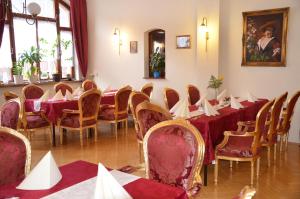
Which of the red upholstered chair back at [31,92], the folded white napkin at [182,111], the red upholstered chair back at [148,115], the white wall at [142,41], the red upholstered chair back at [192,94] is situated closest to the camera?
the red upholstered chair back at [148,115]

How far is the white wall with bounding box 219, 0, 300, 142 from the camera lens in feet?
17.3

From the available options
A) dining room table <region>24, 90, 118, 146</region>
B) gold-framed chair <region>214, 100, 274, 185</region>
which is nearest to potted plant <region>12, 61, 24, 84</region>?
dining room table <region>24, 90, 118, 146</region>

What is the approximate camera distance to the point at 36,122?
5234mm

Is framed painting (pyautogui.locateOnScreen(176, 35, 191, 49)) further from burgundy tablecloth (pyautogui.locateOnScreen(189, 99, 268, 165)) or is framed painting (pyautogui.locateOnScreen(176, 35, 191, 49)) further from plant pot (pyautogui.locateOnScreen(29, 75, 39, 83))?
plant pot (pyautogui.locateOnScreen(29, 75, 39, 83))

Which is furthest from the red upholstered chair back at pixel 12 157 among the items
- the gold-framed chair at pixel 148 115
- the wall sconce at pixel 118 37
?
the wall sconce at pixel 118 37

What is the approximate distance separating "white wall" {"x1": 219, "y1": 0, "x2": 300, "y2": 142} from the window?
14.3 feet

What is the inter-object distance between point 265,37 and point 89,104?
138 inches

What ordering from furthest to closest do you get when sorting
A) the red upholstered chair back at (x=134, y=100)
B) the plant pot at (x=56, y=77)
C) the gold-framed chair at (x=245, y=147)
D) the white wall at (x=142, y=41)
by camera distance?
the plant pot at (x=56, y=77) < the white wall at (x=142, y=41) < the red upholstered chair back at (x=134, y=100) < the gold-framed chair at (x=245, y=147)

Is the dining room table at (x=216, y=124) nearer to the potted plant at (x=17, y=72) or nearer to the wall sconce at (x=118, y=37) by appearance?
the wall sconce at (x=118, y=37)

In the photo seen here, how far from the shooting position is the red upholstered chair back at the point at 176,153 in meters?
2.03

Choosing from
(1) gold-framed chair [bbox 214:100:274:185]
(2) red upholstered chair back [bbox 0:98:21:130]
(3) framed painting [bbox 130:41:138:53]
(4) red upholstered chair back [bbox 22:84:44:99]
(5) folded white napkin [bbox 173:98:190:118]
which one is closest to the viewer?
(1) gold-framed chair [bbox 214:100:274:185]

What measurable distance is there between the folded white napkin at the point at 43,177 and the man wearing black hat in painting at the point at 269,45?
4814 millimetres

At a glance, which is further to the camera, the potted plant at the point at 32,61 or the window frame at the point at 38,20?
the potted plant at the point at 32,61

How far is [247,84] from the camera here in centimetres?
589
